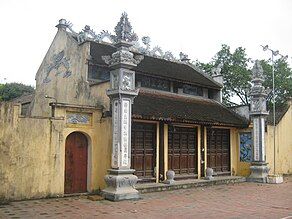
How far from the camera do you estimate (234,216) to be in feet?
29.4

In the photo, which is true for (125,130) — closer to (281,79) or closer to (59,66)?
(59,66)

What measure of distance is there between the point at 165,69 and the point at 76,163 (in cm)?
755

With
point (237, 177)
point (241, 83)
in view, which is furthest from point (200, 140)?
point (241, 83)

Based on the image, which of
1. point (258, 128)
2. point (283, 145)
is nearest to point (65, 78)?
point (258, 128)

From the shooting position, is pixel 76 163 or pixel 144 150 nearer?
pixel 76 163

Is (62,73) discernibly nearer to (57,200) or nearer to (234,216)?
(57,200)

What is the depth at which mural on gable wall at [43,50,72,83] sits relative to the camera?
15.9 meters

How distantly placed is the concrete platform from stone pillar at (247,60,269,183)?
83 cm

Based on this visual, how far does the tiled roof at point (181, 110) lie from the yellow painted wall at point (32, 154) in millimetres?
Result: 2363

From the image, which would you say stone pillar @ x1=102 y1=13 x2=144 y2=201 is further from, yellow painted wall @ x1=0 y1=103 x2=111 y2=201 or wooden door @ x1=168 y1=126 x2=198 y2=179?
wooden door @ x1=168 y1=126 x2=198 y2=179

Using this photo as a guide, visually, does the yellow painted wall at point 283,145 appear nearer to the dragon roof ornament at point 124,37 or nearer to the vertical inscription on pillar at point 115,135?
the dragon roof ornament at point 124,37

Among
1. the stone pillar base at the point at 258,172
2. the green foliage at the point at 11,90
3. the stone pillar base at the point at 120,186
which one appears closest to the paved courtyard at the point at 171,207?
the stone pillar base at the point at 120,186

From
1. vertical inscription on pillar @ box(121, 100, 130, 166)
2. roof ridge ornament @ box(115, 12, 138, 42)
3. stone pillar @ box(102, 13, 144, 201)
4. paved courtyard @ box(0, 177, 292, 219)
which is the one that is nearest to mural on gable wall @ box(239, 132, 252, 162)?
paved courtyard @ box(0, 177, 292, 219)

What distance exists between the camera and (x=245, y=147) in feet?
60.3
